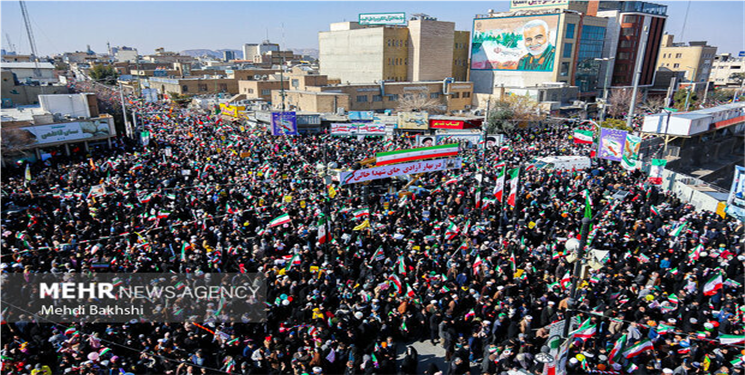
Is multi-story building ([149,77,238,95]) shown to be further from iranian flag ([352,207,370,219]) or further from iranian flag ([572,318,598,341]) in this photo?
iranian flag ([572,318,598,341])

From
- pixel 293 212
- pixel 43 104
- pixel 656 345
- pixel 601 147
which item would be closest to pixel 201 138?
pixel 43 104

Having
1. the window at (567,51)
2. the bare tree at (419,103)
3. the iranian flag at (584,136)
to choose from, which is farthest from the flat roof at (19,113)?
the window at (567,51)

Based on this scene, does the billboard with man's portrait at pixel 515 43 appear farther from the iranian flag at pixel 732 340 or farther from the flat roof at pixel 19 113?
the iranian flag at pixel 732 340

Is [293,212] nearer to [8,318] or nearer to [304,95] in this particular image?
[8,318]

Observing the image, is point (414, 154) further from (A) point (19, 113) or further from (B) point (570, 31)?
(B) point (570, 31)

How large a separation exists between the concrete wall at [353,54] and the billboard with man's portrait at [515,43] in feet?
50.6

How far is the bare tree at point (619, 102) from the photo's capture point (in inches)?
2019

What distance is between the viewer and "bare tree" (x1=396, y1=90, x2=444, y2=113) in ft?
150

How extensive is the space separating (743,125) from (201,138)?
40.3 metres

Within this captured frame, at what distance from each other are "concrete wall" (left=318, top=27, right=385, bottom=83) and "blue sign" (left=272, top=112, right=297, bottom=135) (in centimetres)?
3003

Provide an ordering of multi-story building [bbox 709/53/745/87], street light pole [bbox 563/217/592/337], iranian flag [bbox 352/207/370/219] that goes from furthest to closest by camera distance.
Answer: multi-story building [bbox 709/53/745/87], iranian flag [bbox 352/207/370/219], street light pole [bbox 563/217/592/337]

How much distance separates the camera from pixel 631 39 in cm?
6131

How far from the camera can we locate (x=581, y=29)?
56.2 m

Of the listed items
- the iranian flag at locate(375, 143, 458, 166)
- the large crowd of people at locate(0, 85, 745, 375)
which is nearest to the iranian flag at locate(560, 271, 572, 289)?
the large crowd of people at locate(0, 85, 745, 375)
